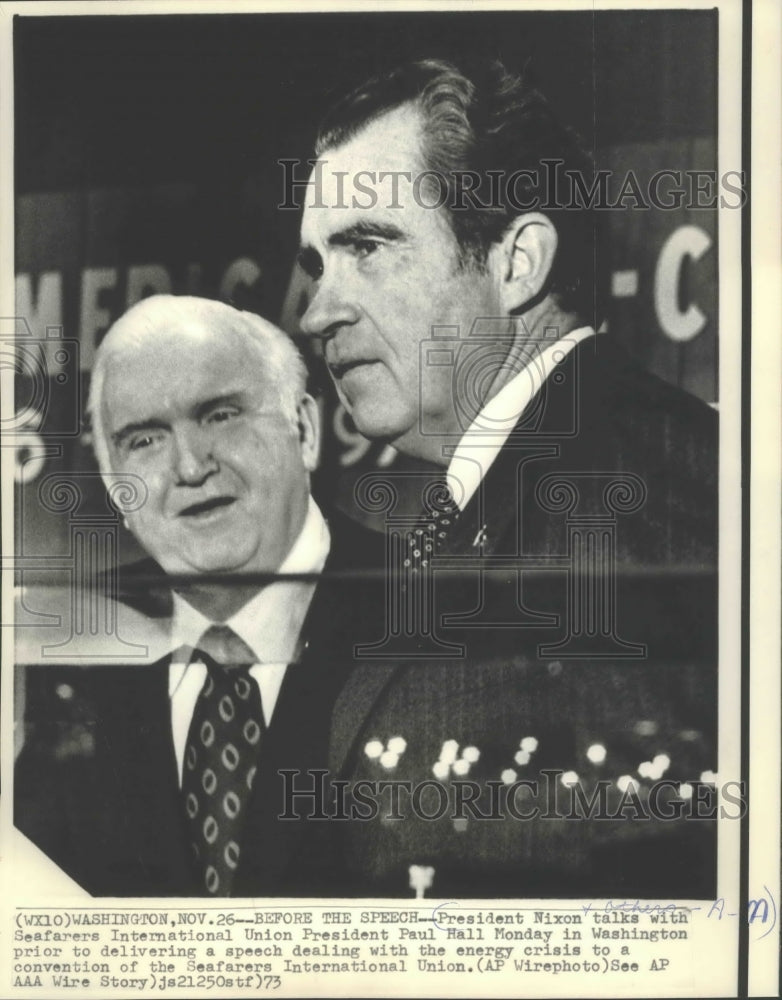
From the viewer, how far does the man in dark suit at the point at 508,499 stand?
2865mm

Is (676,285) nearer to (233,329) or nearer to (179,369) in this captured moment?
(233,329)

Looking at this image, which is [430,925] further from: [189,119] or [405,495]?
[189,119]

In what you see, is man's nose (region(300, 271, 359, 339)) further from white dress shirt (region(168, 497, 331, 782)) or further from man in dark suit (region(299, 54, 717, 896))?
white dress shirt (region(168, 497, 331, 782))

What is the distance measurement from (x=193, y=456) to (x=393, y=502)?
521mm

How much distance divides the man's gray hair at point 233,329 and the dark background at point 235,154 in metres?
0.04

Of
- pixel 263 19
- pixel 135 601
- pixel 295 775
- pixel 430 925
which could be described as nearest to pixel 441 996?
pixel 430 925

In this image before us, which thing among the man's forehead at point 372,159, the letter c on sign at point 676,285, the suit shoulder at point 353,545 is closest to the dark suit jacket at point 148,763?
the suit shoulder at point 353,545

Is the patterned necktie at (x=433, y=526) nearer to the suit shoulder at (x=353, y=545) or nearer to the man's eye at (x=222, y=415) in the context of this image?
the suit shoulder at (x=353, y=545)

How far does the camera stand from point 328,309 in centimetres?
290

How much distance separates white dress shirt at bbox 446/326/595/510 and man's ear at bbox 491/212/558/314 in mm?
143

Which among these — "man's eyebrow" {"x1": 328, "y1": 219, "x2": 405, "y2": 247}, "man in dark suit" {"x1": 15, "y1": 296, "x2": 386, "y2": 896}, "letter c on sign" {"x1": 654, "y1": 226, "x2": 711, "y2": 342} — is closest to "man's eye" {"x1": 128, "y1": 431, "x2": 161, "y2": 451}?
"man in dark suit" {"x1": 15, "y1": 296, "x2": 386, "y2": 896}

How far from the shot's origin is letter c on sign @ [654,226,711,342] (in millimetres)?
2885

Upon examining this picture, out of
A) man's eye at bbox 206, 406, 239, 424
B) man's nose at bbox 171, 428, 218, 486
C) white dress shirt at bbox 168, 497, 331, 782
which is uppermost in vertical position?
man's eye at bbox 206, 406, 239, 424

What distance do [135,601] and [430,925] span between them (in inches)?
43.6
